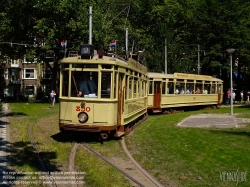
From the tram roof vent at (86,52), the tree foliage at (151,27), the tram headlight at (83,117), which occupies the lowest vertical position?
the tram headlight at (83,117)

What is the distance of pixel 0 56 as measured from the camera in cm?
4081

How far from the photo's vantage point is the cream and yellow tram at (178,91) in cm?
2488

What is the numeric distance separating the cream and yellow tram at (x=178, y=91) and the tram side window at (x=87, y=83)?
479 inches

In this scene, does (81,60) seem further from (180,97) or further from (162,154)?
(180,97)

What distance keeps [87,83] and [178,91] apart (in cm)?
1560

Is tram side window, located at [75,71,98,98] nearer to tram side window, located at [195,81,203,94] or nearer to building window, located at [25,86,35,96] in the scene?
tram side window, located at [195,81,203,94]

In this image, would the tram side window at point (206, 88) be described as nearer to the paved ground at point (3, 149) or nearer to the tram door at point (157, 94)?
the tram door at point (157, 94)

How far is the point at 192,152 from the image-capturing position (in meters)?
11.1

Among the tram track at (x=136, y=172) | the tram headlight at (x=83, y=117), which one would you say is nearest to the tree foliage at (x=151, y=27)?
the tram headlight at (x=83, y=117)

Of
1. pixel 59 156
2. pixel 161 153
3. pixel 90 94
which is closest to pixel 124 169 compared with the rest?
pixel 59 156

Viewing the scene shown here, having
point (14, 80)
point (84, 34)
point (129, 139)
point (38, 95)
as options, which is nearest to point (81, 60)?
point (129, 139)

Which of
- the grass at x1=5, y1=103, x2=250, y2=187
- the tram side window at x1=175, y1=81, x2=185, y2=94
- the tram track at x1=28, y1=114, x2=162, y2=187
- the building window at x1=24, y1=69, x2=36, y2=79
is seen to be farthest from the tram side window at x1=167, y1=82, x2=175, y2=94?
the building window at x1=24, y1=69, x2=36, y2=79

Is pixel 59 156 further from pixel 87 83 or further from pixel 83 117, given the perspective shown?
pixel 87 83

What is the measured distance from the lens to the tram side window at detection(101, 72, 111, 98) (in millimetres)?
12148
